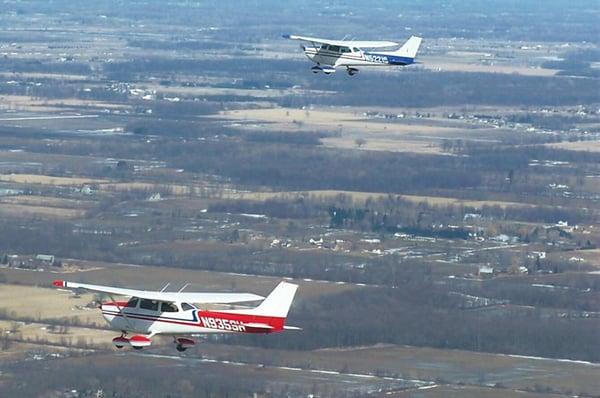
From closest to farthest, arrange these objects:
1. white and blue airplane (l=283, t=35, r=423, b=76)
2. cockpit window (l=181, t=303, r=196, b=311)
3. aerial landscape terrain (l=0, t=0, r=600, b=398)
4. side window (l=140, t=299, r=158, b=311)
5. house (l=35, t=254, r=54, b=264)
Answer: side window (l=140, t=299, r=158, b=311), cockpit window (l=181, t=303, r=196, b=311), aerial landscape terrain (l=0, t=0, r=600, b=398), white and blue airplane (l=283, t=35, r=423, b=76), house (l=35, t=254, r=54, b=264)

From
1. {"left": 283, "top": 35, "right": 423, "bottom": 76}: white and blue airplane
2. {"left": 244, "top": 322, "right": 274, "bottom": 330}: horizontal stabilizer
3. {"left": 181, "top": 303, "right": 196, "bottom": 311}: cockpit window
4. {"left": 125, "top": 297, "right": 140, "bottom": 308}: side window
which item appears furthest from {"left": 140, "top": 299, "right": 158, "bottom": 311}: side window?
{"left": 283, "top": 35, "right": 423, "bottom": 76}: white and blue airplane

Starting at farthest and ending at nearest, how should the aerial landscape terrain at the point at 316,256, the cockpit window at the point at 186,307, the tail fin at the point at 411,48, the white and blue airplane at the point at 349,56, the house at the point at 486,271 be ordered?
the house at the point at 486,271, the tail fin at the point at 411,48, the white and blue airplane at the point at 349,56, the aerial landscape terrain at the point at 316,256, the cockpit window at the point at 186,307

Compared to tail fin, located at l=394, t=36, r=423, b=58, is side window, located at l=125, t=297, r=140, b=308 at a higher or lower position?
lower

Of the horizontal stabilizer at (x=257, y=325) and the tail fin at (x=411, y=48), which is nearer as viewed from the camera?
the horizontal stabilizer at (x=257, y=325)

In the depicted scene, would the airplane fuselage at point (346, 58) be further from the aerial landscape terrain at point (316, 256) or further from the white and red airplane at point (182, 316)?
the white and red airplane at point (182, 316)

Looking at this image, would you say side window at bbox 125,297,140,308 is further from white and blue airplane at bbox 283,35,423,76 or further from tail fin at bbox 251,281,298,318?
white and blue airplane at bbox 283,35,423,76

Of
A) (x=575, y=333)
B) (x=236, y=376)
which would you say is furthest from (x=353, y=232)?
(x=236, y=376)

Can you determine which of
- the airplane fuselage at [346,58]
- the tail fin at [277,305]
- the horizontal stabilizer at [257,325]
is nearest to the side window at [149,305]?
the horizontal stabilizer at [257,325]

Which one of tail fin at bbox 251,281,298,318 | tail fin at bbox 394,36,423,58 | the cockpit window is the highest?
tail fin at bbox 394,36,423,58
